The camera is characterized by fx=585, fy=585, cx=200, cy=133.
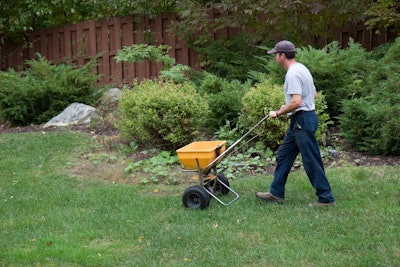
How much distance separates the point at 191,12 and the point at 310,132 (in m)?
7.09

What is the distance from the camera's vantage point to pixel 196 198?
6.35 metres

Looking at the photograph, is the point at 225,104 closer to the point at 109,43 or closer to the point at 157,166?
the point at 157,166

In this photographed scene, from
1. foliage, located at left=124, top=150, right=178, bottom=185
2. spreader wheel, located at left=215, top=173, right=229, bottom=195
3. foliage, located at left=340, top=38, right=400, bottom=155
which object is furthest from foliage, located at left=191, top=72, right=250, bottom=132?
spreader wheel, located at left=215, top=173, right=229, bottom=195

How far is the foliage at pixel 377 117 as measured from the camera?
310 inches

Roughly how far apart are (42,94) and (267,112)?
5838 mm

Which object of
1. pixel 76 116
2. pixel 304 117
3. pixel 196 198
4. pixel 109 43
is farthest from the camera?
pixel 109 43

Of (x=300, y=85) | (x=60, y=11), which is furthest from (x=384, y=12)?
(x=60, y=11)

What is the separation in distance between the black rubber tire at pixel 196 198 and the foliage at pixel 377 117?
117 inches

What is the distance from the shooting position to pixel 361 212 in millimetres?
5844

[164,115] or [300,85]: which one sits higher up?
[300,85]

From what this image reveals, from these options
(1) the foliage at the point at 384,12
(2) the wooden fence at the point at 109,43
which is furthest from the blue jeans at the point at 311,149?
(2) the wooden fence at the point at 109,43

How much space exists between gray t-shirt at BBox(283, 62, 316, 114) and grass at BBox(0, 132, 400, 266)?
1.10 m

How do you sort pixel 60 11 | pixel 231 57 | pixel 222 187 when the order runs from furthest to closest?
pixel 60 11 < pixel 231 57 < pixel 222 187

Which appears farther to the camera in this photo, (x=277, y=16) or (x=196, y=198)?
(x=277, y=16)
